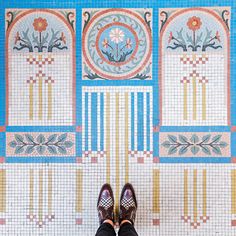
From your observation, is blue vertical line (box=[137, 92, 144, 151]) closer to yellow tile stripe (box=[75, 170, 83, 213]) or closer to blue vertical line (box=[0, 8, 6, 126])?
yellow tile stripe (box=[75, 170, 83, 213])

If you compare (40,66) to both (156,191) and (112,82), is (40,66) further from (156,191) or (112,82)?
Result: (156,191)

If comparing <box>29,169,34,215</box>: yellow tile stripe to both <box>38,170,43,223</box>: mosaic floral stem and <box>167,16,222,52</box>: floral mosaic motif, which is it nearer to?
<box>38,170,43,223</box>: mosaic floral stem

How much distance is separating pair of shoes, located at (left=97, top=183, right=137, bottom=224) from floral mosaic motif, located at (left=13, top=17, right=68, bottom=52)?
0.64 m

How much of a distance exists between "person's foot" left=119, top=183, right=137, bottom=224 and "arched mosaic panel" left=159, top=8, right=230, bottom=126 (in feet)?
1.05

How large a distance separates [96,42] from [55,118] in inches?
14.4

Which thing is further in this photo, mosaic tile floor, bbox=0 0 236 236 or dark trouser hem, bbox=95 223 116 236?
mosaic tile floor, bbox=0 0 236 236

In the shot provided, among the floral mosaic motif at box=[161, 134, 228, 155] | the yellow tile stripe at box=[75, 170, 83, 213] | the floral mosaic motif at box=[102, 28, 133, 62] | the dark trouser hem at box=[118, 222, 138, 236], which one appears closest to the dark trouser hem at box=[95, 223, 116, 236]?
the dark trouser hem at box=[118, 222, 138, 236]

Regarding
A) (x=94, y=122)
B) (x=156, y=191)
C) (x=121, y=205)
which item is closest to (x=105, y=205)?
(x=121, y=205)

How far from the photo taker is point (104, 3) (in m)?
1.43

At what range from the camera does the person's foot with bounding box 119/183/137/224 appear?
4.55 feet

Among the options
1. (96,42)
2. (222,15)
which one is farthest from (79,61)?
(222,15)

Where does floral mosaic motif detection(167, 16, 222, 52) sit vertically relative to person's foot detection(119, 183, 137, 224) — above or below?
above

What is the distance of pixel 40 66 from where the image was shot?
144cm

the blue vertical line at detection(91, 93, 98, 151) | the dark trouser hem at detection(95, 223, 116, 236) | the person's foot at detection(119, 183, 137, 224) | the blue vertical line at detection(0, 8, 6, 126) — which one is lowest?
the dark trouser hem at detection(95, 223, 116, 236)
